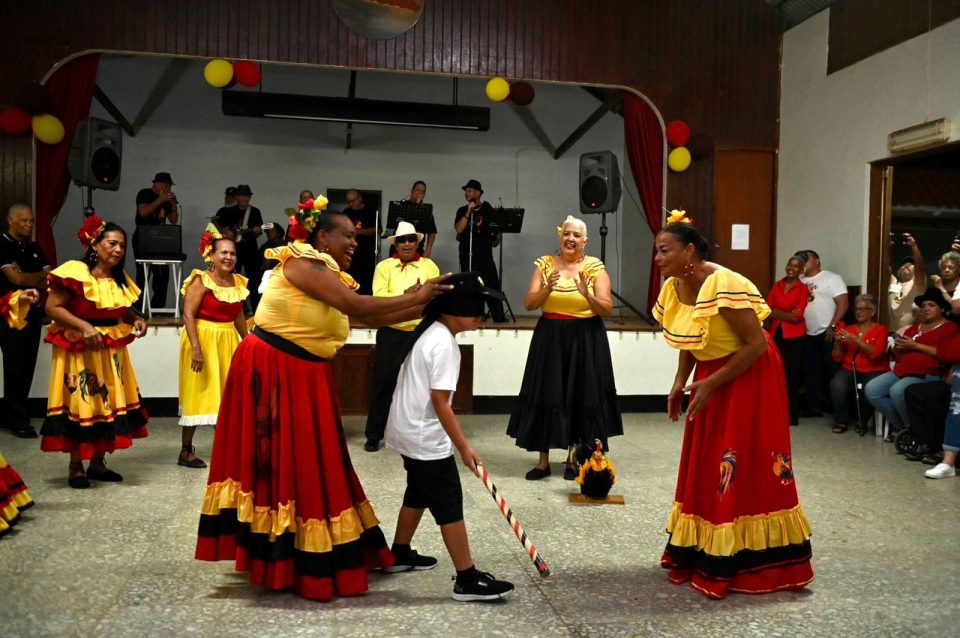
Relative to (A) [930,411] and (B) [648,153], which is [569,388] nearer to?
(A) [930,411]

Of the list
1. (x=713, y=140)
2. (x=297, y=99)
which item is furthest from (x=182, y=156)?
(x=713, y=140)

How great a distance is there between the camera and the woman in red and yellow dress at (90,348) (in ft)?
14.6

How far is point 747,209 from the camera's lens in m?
8.84

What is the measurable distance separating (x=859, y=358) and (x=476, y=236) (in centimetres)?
439

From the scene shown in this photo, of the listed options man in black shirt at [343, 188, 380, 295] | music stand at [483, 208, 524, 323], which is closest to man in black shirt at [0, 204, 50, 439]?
man in black shirt at [343, 188, 380, 295]

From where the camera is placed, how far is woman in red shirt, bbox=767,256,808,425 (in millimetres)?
7504

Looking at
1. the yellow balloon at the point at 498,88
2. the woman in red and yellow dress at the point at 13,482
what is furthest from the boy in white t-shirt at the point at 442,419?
the yellow balloon at the point at 498,88

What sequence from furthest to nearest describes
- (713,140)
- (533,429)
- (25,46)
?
(713,140), (25,46), (533,429)

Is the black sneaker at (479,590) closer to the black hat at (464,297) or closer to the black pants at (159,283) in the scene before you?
the black hat at (464,297)

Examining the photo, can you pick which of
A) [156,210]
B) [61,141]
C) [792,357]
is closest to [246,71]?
[61,141]

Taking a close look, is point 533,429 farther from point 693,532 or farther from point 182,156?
point 182,156

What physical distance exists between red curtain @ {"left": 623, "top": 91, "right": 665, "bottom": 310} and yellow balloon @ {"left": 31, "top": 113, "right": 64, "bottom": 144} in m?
5.55

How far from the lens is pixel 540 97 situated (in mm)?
12758

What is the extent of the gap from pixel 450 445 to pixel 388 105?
25.6 feet
